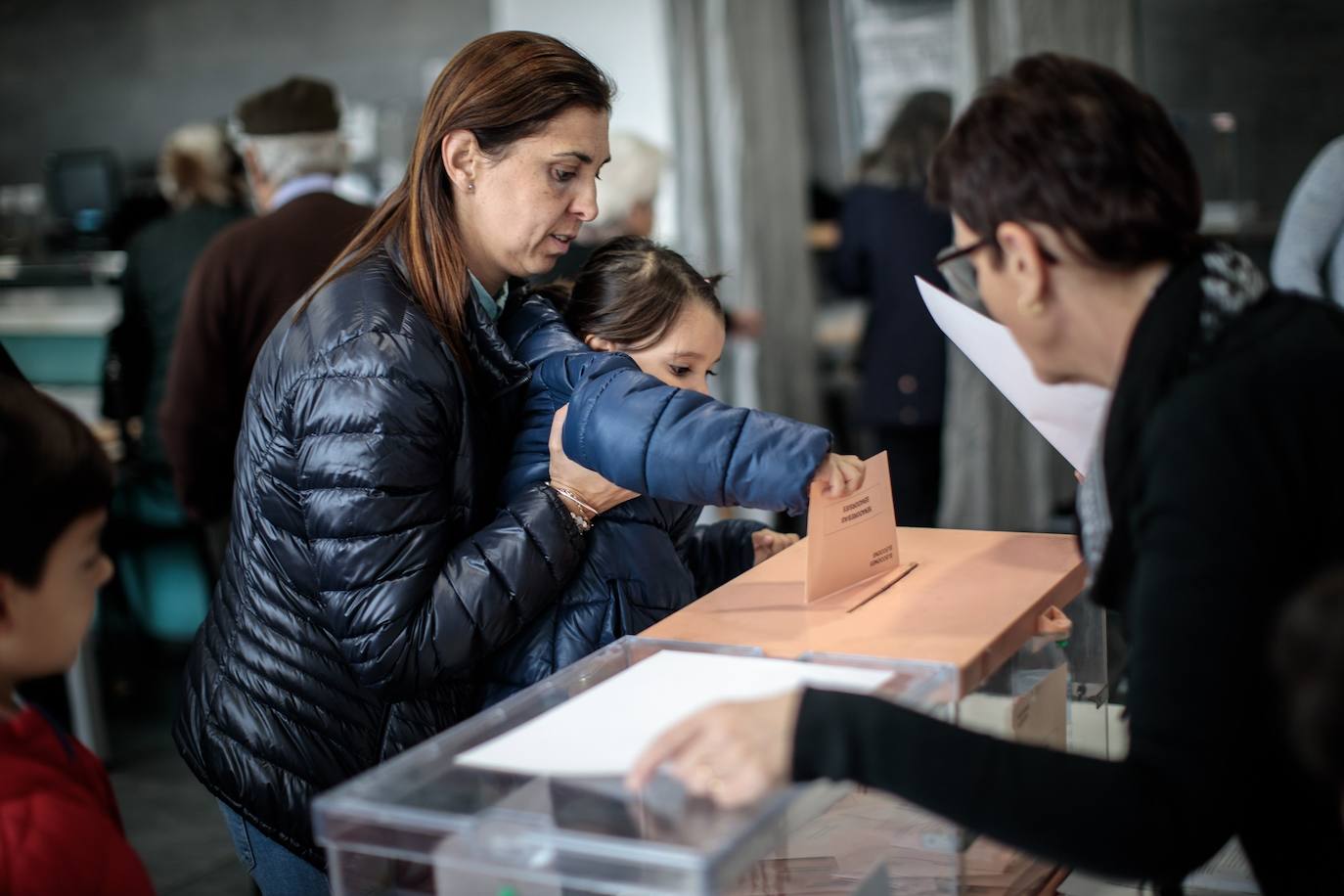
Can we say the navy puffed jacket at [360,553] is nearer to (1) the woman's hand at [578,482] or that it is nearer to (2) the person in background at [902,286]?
(1) the woman's hand at [578,482]

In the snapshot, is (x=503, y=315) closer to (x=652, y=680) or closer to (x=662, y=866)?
(x=652, y=680)

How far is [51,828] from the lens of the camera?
1.17 m

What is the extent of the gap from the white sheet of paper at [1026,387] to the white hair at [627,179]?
2257 mm

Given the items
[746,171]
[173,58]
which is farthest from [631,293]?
[173,58]

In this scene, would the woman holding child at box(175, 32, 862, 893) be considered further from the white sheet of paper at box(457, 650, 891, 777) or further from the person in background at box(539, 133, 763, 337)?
the person in background at box(539, 133, 763, 337)

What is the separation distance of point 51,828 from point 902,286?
3581 mm

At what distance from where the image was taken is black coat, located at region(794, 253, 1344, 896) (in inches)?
39.4

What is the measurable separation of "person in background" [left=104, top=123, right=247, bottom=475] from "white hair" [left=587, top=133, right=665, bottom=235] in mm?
1237

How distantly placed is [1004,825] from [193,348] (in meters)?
2.78

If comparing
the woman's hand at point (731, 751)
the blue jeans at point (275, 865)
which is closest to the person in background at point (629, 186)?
the blue jeans at point (275, 865)

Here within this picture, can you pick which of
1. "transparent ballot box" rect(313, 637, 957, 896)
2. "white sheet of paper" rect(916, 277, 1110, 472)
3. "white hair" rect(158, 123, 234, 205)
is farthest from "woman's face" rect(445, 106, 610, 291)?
"white hair" rect(158, 123, 234, 205)

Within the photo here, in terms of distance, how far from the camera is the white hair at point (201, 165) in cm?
422

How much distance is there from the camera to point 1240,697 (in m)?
1.01

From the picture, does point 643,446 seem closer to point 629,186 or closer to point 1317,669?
point 1317,669
